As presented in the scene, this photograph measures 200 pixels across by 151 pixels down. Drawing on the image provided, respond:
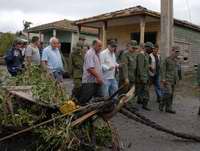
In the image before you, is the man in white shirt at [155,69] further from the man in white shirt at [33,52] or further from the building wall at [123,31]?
the building wall at [123,31]

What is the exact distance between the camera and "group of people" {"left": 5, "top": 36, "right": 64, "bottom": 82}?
31.9 feet

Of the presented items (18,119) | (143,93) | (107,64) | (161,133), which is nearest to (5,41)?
(143,93)

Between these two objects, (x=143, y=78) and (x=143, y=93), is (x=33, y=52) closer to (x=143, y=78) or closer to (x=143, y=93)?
(x=143, y=78)

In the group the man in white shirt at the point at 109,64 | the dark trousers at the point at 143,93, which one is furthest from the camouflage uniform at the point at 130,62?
the man in white shirt at the point at 109,64

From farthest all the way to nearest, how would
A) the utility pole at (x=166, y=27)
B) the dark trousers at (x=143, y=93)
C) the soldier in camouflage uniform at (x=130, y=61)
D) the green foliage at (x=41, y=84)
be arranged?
the utility pole at (x=166, y=27), the dark trousers at (x=143, y=93), the soldier in camouflage uniform at (x=130, y=61), the green foliage at (x=41, y=84)

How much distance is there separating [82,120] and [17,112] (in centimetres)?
101

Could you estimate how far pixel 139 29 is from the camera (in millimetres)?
24000

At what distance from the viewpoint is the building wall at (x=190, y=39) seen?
937 inches

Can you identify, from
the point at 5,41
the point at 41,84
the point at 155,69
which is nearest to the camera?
the point at 41,84

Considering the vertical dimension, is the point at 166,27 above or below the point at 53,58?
above

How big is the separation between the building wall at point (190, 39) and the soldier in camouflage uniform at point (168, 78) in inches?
479

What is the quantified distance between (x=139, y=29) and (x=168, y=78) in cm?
1285

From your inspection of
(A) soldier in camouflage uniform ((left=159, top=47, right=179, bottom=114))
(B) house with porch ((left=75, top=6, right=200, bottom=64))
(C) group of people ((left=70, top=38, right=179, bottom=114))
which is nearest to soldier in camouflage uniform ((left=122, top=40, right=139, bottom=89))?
(C) group of people ((left=70, top=38, right=179, bottom=114))

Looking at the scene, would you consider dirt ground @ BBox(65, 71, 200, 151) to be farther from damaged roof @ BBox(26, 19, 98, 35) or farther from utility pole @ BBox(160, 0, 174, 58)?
damaged roof @ BBox(26, 19, 98, 35)
